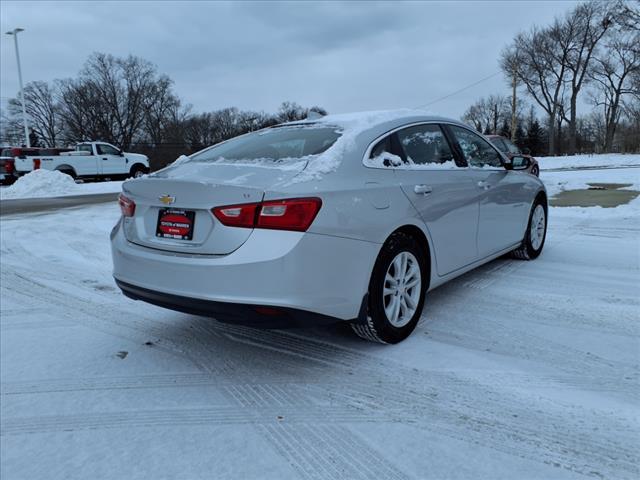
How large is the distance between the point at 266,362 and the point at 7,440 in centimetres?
136

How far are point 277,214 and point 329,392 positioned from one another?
1006mm

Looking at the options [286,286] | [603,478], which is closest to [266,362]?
[286,286]

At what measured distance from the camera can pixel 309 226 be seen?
2.45 meters

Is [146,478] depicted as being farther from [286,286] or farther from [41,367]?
[41,367]

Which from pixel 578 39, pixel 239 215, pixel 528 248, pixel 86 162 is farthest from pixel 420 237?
pixel 578 39

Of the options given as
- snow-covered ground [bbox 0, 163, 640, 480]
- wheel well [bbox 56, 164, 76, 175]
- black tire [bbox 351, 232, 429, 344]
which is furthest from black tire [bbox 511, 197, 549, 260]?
wheel well [bbox 56, 164, 76, 175]

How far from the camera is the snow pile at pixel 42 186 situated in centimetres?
1604

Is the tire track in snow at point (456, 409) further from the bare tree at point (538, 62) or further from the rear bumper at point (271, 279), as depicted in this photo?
the bare tree at point (538, 62)

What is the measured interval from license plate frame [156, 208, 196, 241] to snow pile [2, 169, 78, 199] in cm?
1536

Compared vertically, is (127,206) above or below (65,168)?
below

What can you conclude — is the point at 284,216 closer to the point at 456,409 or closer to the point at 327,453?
the point at 327,453

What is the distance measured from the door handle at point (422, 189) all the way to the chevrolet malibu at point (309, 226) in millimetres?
11

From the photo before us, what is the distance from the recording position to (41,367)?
9.69 ft

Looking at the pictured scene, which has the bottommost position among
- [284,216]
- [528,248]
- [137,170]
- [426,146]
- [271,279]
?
[528,248]
